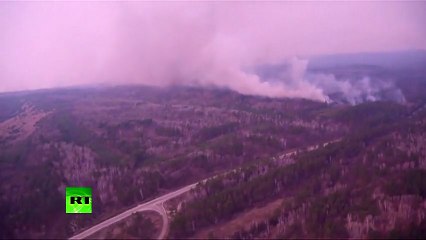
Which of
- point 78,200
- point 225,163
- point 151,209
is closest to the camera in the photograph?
point 151,209

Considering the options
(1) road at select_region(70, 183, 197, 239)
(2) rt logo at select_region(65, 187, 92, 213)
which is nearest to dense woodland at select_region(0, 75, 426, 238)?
(2) rt logo at select_region(65, 187, 92, 213)

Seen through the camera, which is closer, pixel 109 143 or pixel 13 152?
pixel 13 152

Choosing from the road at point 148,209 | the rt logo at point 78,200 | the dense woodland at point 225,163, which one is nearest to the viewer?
the road at point 148,209

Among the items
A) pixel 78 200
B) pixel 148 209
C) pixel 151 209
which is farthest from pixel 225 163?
pixel 78 200

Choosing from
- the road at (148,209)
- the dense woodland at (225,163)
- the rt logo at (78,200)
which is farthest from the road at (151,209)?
the rt logo at (78,200)

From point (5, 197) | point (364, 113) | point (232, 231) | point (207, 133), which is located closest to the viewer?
point (232, 231)

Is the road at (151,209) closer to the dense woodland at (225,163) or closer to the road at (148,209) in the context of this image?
the road at (148,209)

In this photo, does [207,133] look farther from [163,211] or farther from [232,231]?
A: [232,231]

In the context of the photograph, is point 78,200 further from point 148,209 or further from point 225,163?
point 225,163

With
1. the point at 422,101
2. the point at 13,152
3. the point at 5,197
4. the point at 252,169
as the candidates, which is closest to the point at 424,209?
the point at 252,169
